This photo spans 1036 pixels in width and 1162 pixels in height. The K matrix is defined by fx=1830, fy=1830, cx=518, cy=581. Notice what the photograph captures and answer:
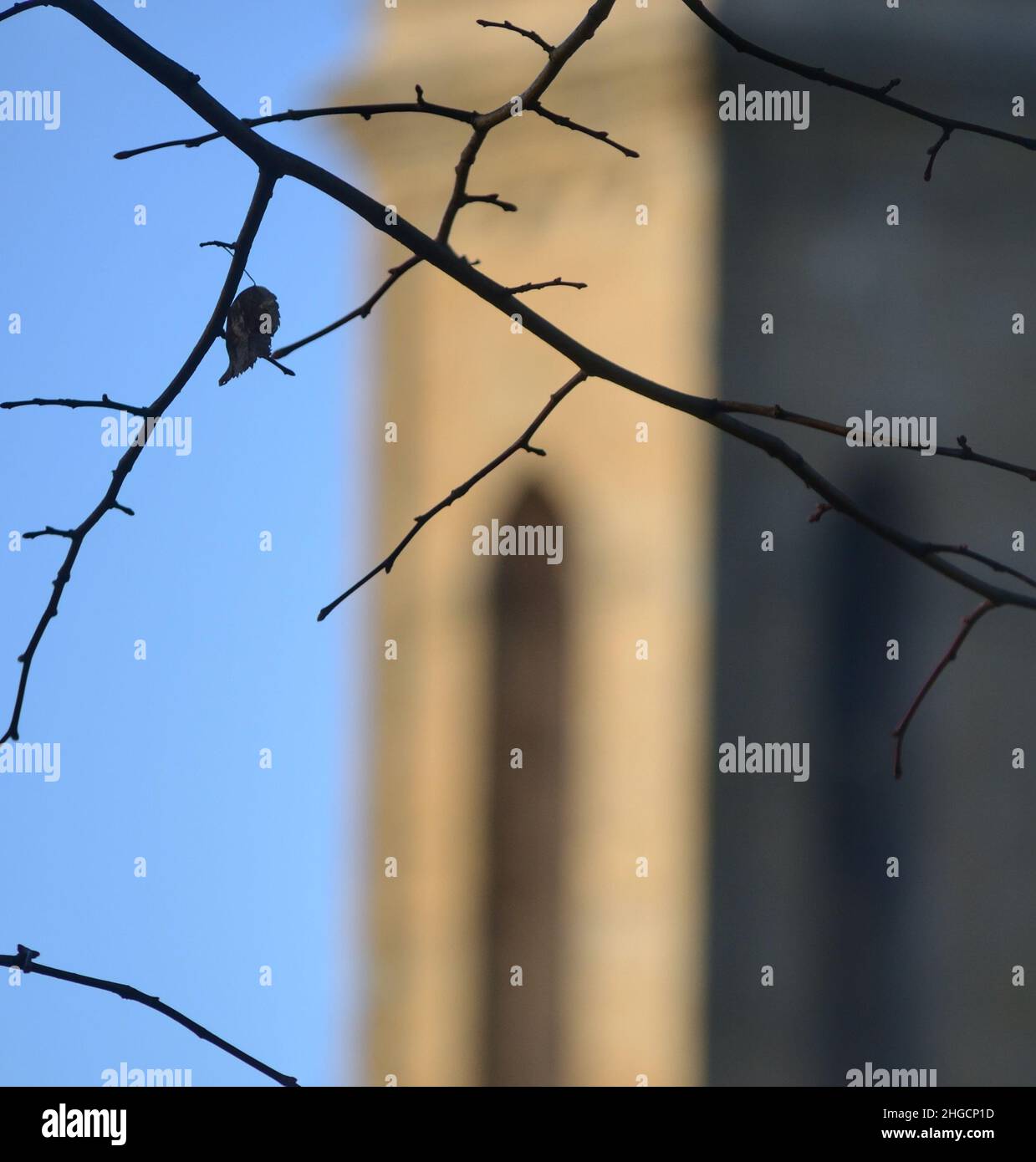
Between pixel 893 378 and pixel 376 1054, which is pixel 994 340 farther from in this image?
pixel 376 1054

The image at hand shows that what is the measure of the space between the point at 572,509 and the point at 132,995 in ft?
34.8

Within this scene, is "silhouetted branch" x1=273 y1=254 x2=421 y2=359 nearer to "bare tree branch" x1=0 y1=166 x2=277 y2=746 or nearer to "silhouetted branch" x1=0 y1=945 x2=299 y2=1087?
"bare tree branch" x1=0 y1=166 x2=277 y2=746

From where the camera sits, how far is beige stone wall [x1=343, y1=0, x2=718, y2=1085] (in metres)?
11.9

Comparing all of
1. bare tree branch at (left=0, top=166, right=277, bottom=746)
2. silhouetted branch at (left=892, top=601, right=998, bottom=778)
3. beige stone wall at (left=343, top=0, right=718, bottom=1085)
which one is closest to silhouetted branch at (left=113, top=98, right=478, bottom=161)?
bare tree branch at (left=0, top=166, right=277, bottom=746)

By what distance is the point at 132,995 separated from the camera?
2.47 metres

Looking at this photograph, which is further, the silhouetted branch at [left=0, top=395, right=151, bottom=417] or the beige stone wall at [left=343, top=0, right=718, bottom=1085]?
the beige stone wall at [left=343, top=0, right=718, bottom=1085]

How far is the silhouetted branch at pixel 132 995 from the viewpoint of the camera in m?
2.36

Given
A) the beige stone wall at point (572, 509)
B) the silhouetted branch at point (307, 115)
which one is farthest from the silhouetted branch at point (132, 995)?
the beige stone wall at point (572, 509)

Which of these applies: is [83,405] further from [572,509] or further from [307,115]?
[572,509]

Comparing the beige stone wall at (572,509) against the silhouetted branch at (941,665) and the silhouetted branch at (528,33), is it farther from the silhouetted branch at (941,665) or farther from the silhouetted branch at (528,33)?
the silhouetted branch at (941,665)

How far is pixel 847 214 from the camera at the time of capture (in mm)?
11961

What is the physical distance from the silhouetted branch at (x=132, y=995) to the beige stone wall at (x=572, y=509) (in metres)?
9.34

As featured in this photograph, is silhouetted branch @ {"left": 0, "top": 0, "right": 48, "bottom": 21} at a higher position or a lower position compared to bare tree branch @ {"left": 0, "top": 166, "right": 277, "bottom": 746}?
higher

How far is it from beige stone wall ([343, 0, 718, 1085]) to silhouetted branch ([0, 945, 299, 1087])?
9.34 meters
